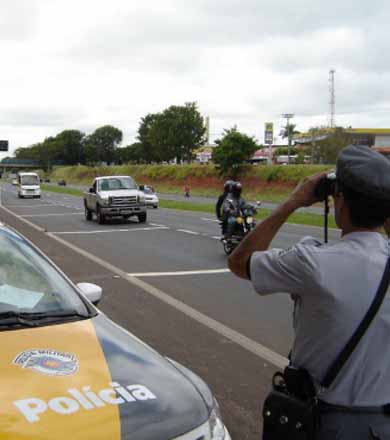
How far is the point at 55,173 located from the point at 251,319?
15135cm

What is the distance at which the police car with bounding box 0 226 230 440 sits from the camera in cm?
243

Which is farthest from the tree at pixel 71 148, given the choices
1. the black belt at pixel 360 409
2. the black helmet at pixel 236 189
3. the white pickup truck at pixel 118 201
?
the black belt at pixel 360 409

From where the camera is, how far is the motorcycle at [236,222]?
13133 millimetres

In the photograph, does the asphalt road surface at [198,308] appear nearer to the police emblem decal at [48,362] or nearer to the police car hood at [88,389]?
the police car hood at [88,389]

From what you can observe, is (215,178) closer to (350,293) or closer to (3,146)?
(3,146)

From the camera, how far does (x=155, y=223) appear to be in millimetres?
23281

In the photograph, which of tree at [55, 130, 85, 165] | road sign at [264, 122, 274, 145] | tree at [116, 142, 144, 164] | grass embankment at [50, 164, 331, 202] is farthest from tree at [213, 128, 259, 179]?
tree at [55, 130, 85, 165]

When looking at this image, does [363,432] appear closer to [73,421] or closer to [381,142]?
[73,421]

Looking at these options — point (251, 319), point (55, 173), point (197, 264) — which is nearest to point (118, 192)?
point (197, 264)

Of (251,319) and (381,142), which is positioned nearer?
(251,319)

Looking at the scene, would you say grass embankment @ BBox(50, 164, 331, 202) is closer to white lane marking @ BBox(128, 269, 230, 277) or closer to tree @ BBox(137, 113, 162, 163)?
tree @ BBox(137, 113, 162, 163)

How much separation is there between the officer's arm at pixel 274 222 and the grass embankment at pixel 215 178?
46.7m

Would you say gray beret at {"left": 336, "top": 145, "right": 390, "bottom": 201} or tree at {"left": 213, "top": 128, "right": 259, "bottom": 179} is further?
tree at {"left": 213, "top": 128, "right": 259, "bottom": 179}

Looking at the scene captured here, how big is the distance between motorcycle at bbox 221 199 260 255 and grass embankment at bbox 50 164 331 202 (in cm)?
3581
